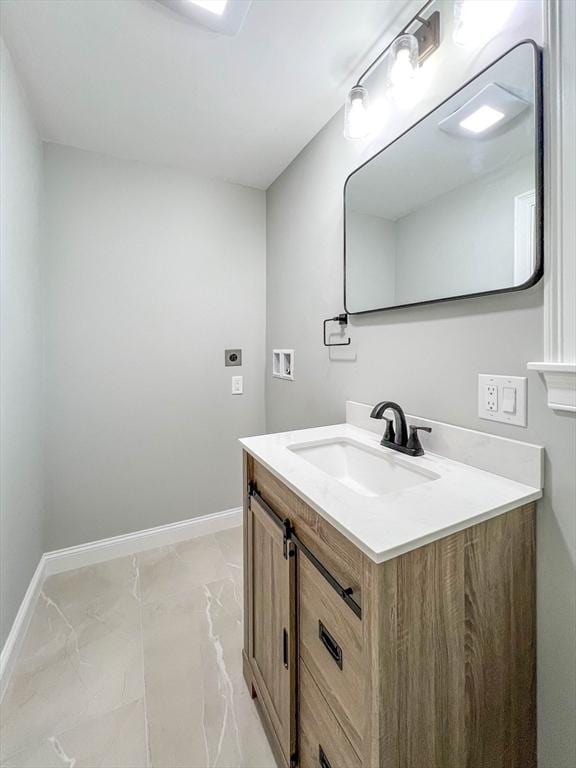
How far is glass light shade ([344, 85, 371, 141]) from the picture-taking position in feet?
4.19

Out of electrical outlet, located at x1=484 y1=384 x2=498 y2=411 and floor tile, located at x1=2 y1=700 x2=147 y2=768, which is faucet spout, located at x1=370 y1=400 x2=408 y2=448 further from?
floor tile, located at x1=2 y1=700 x2=147 y2=768

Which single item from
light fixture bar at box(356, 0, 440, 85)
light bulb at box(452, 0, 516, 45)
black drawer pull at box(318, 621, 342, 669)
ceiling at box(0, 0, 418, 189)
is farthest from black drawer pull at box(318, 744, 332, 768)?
ceiling at box(0, 0, 418, 189)

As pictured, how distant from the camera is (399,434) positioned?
1.13 m

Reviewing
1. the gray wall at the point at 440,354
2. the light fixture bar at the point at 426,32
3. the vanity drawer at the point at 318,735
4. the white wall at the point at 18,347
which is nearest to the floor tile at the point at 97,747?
the white wall at the point at 18,347

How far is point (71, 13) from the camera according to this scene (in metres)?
1.14

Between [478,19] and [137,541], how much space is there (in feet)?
9.01

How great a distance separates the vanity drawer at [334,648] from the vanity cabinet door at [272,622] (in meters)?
0.06

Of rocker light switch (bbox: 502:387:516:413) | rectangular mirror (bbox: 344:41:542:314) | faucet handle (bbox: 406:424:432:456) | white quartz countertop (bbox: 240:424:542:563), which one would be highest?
rectangular mirror (bbox: 344:41:542:314)

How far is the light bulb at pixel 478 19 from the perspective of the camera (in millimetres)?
878

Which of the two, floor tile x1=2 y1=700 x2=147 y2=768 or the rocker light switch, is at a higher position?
the rocker light switch

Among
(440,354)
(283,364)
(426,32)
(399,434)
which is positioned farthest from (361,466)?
(426,32)

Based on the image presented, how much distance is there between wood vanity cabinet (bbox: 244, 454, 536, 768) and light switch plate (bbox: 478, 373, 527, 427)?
0.23 m

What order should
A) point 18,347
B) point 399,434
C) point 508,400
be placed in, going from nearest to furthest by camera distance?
point 508,400
point 399,434
point 18,347

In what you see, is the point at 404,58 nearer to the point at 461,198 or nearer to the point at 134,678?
the point at 461,198
